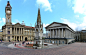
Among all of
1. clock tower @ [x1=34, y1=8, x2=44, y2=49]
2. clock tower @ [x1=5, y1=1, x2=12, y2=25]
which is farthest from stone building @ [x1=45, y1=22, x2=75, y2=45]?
clock tower @ [x1=5, y1=1, x2=12, y2=25]

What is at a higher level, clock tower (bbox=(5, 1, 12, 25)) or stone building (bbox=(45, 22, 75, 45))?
clock tower (bbox=(5, 1, 12, 25))

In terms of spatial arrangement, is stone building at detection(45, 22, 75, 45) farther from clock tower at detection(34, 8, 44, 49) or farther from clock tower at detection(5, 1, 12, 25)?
clock tower at detection(5, 1, 12, 25)

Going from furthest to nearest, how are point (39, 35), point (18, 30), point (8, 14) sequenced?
point (18, 30) → point (8, 14) → point (39, 35)

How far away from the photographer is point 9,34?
6256 cm

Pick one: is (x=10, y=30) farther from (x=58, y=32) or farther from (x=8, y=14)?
(x=58, y=32)

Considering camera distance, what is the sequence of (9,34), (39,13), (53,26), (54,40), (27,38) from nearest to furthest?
(39,13), (54,40), (53,26), (9,34), (27,38)

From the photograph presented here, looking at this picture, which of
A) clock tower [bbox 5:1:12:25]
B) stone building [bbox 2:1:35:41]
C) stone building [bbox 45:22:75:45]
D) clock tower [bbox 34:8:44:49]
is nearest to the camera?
clock tower [bbox 34:8:44:49]

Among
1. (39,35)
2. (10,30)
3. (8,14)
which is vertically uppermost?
(8,14)

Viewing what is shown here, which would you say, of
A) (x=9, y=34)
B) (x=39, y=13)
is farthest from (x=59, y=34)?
(x=9, y=34)

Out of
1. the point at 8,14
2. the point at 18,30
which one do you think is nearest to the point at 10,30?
the point at 18,30

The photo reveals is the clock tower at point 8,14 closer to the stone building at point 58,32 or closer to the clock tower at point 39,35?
the stone building at point 58,32

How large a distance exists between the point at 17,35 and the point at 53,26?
30882 mm

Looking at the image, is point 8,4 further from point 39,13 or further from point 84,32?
point 84,32

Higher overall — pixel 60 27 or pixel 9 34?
pixel 60 27
